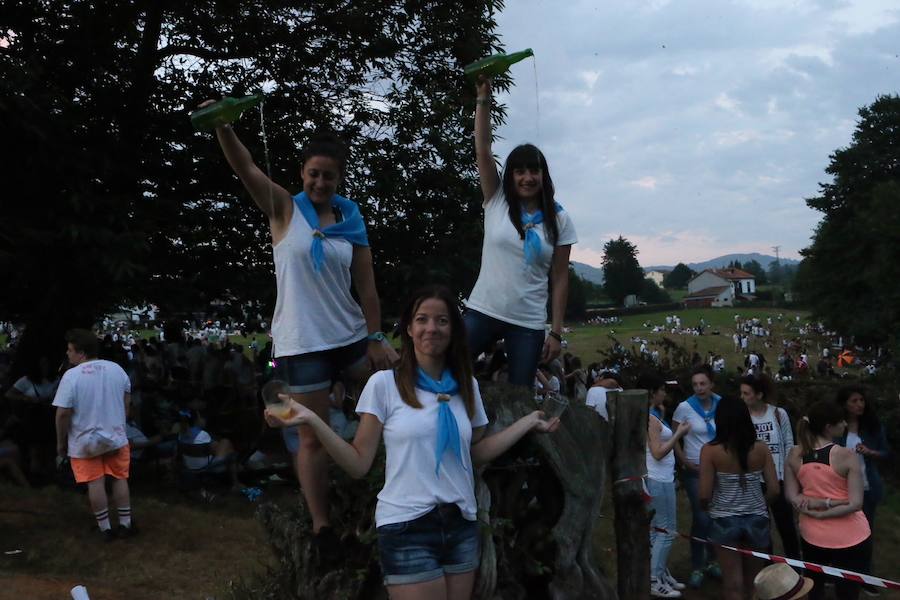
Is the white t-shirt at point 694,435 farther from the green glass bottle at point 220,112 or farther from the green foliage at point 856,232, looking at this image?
the green foliage at point 856,232

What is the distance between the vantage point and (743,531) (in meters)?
5.53

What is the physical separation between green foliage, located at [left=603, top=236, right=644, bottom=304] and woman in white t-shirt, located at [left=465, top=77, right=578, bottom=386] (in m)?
107

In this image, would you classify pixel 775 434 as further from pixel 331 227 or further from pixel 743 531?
pixel 331 227

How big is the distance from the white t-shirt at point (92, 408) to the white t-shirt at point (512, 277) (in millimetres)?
4541

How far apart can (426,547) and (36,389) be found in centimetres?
829

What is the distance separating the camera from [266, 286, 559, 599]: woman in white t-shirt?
282 centimetres

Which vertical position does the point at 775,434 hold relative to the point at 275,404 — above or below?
below

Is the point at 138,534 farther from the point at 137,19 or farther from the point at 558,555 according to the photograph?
the point at 137,19

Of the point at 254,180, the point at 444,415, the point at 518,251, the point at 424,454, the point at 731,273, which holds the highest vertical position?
the point at 731,273

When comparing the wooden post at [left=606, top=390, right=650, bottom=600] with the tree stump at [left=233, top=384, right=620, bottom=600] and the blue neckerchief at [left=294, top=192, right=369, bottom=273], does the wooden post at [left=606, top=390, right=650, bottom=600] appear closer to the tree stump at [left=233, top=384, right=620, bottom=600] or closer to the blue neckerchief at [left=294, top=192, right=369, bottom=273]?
the tree stump at [left=233, top=384, right=620, bottom=600]

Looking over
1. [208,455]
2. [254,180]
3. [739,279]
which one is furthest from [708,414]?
[739,279]

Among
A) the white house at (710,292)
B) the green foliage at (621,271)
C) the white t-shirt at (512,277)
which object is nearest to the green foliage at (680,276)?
the white house at (710,292)

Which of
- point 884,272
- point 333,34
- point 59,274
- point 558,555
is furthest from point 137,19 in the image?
point 884,272

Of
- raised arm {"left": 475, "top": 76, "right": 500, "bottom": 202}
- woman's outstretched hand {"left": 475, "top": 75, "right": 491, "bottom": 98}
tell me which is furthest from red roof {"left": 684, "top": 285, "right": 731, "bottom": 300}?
woman's outstretched hand {"left": 475, "top": 75, "right": 491, "bottom": 98}
